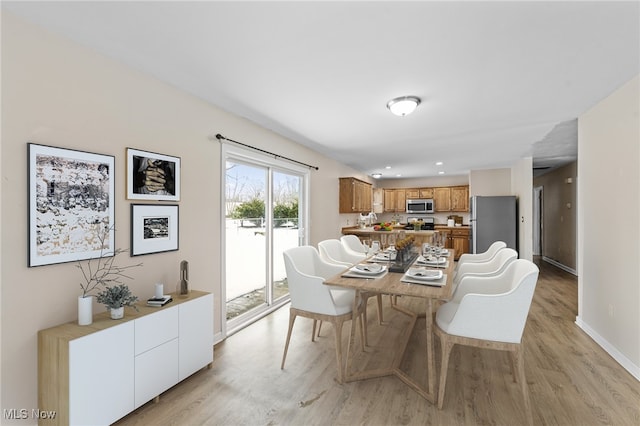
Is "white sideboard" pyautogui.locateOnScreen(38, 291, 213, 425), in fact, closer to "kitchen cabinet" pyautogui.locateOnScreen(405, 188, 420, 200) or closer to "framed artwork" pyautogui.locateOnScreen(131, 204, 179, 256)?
"framed artwork" pyautogui.locateOnScreen(131, 204, 179, 256)

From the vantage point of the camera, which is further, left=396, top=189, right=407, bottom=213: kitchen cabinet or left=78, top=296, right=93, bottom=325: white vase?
left=396, top=189, right=407, bottom=213: kitchen cabinet

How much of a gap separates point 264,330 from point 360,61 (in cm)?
291

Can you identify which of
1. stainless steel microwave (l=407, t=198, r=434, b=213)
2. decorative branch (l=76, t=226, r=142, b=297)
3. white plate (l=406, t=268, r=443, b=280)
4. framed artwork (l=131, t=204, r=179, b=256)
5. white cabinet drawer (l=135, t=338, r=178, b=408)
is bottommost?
white cabinet drawer (l=135, t=338, r=178, b=408)

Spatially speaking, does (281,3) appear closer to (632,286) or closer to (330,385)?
(330,385)

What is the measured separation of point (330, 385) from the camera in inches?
88.8

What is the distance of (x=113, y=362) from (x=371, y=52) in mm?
2615

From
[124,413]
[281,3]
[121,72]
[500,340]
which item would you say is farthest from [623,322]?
[121,72]

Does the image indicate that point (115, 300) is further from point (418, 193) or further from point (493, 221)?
point (418, 193)

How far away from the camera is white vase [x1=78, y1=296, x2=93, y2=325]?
5.95 feet

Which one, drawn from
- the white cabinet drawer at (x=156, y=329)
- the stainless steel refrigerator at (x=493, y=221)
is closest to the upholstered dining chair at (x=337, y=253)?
the white cabinet drawer at (x=156, y=329)

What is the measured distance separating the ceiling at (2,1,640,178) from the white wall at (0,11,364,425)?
0.15 m

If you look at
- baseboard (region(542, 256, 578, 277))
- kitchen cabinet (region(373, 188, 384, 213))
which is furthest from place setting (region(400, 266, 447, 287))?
kitchen cabinet (region(373, 188, 384, 213))

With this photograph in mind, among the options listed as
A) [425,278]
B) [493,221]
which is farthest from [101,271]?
[493,221]

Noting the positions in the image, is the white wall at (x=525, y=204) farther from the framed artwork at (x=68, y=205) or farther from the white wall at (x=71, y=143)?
the framed artwork at (x=68, y=205)
